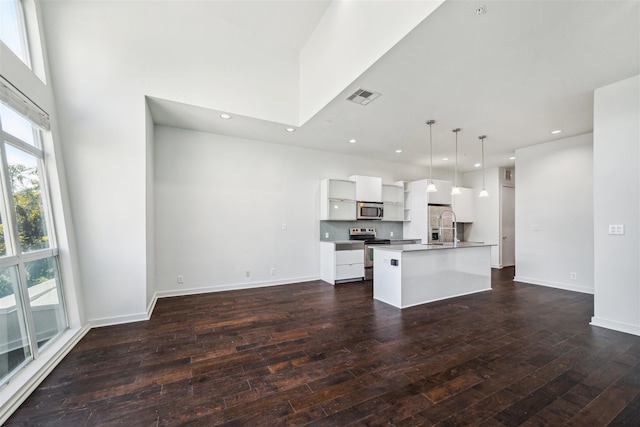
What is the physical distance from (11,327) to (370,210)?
547cm

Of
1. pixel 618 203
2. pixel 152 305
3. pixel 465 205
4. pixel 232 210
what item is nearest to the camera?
pixel 618 203

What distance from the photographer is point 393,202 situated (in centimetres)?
645

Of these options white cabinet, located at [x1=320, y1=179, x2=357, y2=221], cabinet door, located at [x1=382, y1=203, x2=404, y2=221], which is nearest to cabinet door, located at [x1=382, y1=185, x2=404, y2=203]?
cabinet door, located at [x1=382, y1=203, x2=404, y2=221]

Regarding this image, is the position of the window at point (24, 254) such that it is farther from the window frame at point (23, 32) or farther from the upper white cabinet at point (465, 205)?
the upper white cabinet at point (465, 205)

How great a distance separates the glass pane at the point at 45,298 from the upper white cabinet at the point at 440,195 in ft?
22.3

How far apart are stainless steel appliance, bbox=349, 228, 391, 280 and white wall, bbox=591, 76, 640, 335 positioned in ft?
11.4

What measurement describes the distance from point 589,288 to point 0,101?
807 cm

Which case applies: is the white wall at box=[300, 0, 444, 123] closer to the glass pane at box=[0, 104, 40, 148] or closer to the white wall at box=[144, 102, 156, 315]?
the white wall at box=[144, 102, 156, 315]

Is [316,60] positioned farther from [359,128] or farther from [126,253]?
[126,253]

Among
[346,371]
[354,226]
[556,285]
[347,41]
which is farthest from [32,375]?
[556,285]

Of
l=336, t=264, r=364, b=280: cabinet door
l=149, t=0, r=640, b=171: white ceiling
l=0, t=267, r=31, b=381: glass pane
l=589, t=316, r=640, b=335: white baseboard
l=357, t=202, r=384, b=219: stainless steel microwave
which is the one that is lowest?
l=589, t=316, r=640, b=335: white baseboard

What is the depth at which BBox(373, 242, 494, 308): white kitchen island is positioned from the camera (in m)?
3.77

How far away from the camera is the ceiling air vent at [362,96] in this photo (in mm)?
3175

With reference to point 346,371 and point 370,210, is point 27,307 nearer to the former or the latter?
point 346,371
